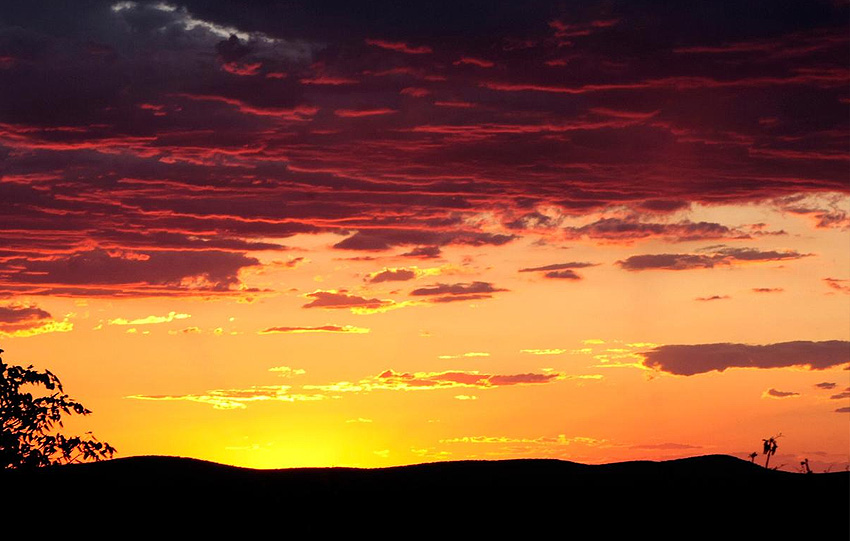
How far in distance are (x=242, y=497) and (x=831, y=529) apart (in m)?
13.7

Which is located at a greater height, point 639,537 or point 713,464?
point 713,464

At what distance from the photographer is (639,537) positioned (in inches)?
893

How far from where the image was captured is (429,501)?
25.2m

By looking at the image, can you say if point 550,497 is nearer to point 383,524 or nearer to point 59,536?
point 383,524

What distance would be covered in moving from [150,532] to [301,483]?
473 centimetres

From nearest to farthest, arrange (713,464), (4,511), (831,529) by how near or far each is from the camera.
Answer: (831,529)
(4,511)
(713,464)

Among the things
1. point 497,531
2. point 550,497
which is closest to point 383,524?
point 497,531

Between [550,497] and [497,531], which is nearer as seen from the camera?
[497,531]

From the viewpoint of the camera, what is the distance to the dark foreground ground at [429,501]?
76.2 feet

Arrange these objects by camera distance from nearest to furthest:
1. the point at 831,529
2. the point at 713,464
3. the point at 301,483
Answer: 1. the point at 831,529
2. the point at 301,483
3. the point at 713,464

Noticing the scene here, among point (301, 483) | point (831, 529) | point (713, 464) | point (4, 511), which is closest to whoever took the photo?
point (831, 529)

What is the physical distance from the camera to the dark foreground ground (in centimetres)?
2323

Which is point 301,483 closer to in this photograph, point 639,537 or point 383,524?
point 383,524

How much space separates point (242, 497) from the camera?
25.6 meters
